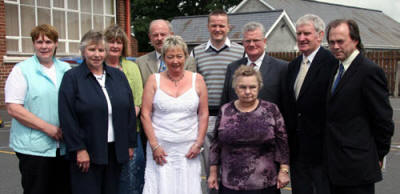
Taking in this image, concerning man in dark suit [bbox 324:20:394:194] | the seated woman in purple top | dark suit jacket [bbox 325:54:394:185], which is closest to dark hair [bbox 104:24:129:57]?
the seated woman in purple top

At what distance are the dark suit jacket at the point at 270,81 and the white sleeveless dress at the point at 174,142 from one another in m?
0.48

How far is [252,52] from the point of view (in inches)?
163

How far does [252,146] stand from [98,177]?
4.72ft

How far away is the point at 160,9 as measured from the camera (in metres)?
45.1

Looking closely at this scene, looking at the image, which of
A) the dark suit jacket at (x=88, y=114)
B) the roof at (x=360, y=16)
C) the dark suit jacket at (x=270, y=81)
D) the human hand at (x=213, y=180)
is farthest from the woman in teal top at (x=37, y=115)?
the roof at (x=360, y=16)

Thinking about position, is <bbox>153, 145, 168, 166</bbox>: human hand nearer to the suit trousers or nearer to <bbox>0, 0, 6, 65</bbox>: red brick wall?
the suit trousers

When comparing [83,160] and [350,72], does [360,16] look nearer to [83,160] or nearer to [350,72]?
[350,72]

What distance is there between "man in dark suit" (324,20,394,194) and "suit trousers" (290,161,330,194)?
0.25 m

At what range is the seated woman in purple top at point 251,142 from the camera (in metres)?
3.57

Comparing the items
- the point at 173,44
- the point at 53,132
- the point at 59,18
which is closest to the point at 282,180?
the point at 173,44

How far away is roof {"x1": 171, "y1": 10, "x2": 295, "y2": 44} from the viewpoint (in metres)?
24.4

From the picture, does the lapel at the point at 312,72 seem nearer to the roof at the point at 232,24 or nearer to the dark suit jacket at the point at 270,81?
the dark suit jacket at the point at 270,81

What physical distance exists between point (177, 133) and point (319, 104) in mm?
1381

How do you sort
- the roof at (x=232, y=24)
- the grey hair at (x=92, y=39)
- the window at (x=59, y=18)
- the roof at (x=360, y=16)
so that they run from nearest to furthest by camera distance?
the grey hair at (x=92, y=39) → the window at (x=59, y=18) → the roof at (x=232, y=24) → the roof at (x=360, y=16)
